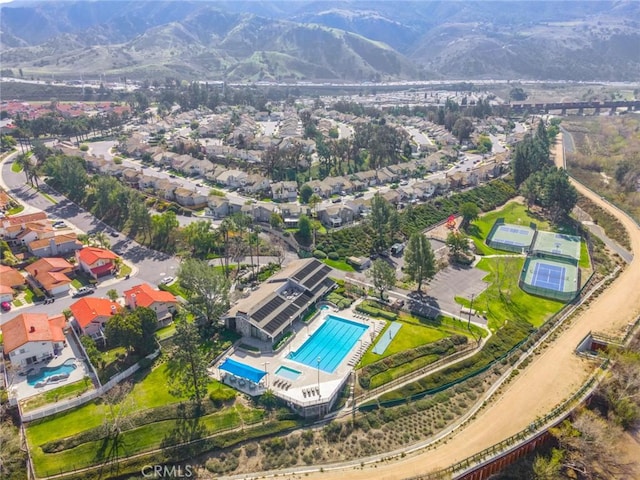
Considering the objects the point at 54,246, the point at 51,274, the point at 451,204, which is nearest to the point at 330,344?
the point at 51,274

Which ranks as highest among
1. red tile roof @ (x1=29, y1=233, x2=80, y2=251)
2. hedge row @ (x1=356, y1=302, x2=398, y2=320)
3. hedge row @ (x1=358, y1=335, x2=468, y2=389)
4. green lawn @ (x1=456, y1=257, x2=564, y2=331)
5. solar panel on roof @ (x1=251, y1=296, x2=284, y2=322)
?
red tile roof @ (x1=29, y1=233, x2=80, y2=251)

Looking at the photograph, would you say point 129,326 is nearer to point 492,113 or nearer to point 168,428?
point 168,428

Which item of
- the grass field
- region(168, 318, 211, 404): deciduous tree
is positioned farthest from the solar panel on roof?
the grass field

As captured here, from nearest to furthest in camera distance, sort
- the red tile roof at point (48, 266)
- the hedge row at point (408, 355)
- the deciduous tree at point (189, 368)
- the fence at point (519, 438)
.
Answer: the fence at point (519, 438)
the deciduous tree at point (189, 368)
the hedge row at point (408, 355)
the red tile roof at point (48, 266)

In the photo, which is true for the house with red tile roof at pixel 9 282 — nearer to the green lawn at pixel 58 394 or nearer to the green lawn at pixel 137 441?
the green lawn at pixel 58 394

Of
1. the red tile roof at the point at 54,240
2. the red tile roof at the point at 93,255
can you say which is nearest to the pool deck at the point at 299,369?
the red tile roof at the point at 93,255

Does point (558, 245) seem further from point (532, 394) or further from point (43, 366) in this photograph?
point (43, 366)

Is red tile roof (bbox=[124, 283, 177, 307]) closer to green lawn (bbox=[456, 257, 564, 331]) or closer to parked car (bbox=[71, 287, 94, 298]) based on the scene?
parked car (bbox=[71, 287, 94, 298])
